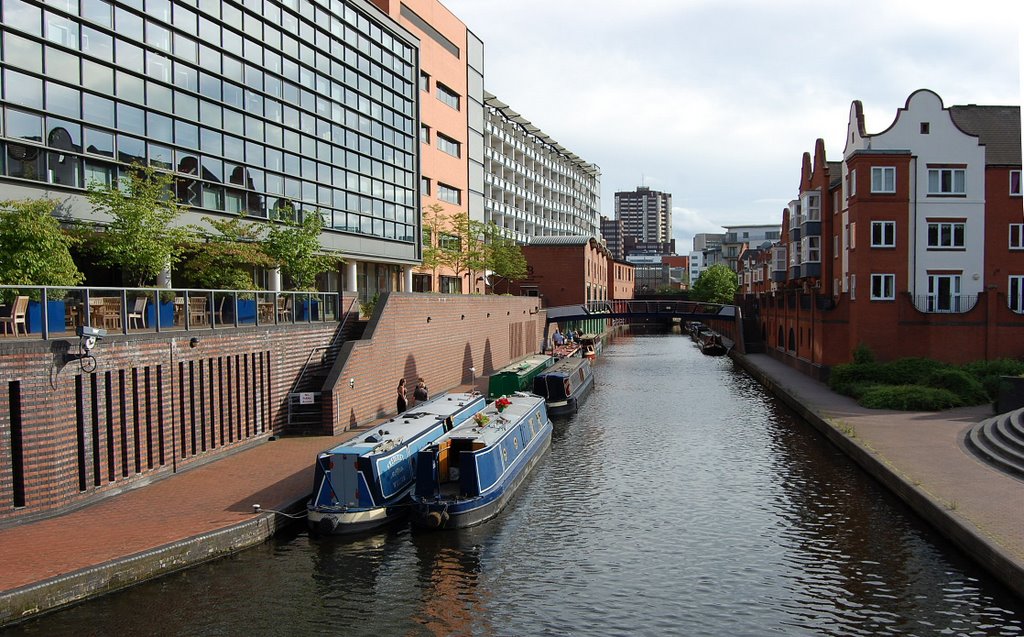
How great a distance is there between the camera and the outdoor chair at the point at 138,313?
1777cm

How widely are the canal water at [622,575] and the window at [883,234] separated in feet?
56.2

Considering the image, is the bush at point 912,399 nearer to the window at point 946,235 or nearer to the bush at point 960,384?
the bush at point 960,384

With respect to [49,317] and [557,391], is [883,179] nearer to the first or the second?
[557,391]

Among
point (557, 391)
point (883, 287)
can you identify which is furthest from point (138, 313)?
point (883, 287)

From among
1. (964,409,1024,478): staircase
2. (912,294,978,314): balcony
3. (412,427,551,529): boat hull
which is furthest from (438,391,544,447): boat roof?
(912,294,978,314): balcony

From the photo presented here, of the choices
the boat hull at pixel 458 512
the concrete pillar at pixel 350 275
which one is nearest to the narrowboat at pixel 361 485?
the boat hull at pixel 458 512

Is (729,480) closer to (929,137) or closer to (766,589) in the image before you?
(766,589)

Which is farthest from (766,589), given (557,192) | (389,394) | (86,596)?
(557,192)

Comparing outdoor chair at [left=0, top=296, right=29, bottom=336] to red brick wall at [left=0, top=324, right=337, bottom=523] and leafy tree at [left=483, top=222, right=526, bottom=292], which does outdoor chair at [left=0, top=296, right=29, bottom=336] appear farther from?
leafy tree at [left=483, top=222, right=526, bottom=292]

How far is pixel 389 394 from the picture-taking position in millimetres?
27797

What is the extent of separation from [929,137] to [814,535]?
26235 mm

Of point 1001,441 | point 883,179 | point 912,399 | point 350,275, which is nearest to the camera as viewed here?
point 1001,441

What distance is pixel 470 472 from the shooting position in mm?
17031

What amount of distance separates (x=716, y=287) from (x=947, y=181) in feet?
248
